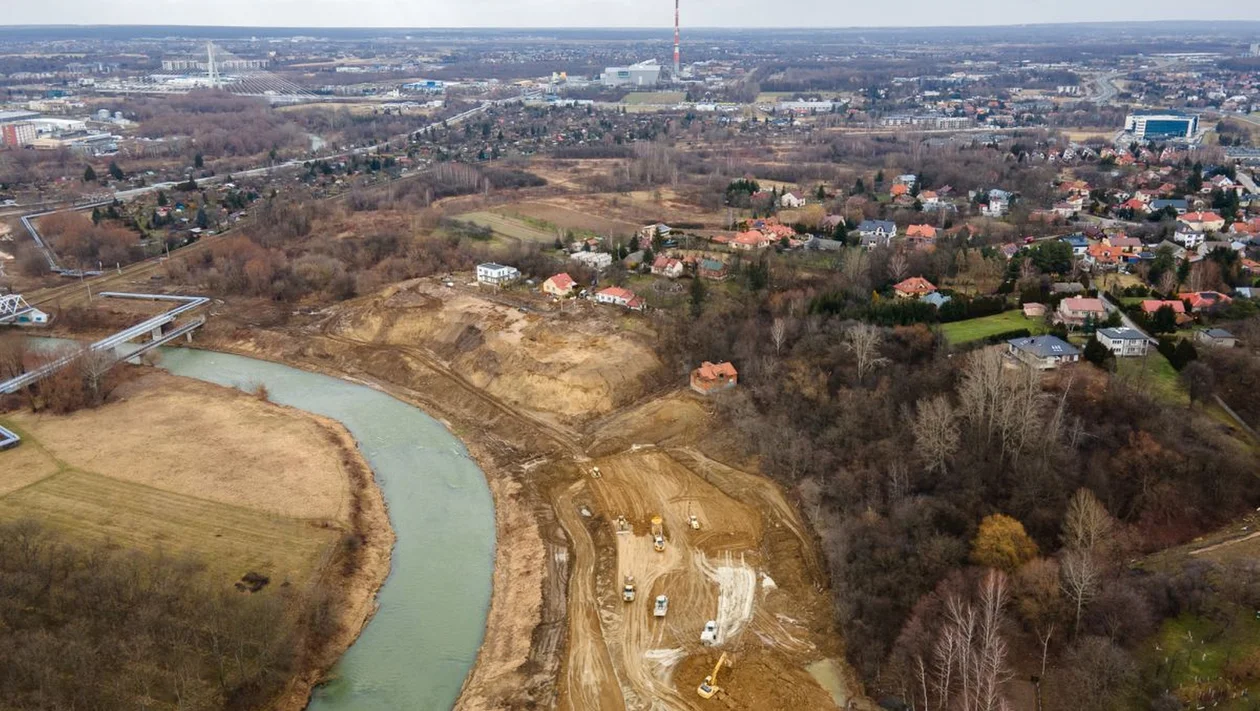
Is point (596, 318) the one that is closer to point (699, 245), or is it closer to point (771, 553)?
point (699, 245)

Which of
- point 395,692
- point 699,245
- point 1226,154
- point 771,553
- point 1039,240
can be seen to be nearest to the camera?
point 395,692

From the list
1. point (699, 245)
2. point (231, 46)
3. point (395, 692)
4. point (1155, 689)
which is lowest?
point (395, 692)

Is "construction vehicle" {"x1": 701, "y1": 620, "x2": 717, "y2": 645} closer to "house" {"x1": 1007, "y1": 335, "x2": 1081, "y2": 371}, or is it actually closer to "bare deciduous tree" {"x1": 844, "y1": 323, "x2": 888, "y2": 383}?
"bare deciduous tree" {"x1": 844, "y1": 323, "x2": 888, "y2": 383}

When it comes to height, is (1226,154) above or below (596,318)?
above

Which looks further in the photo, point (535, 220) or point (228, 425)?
point (535, 220)

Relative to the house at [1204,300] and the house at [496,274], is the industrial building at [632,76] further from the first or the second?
the house at [1204,300]

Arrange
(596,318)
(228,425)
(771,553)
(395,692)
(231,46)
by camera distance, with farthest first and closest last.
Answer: (231,46)
(596,318)
(228,425)
(771,553)
(395,692)

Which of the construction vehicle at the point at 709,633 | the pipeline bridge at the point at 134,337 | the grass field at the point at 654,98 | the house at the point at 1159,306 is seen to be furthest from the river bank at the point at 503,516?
the grass field at the point at 654,98

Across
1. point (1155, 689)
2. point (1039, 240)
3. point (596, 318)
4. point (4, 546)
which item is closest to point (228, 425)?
point (4, 546)
